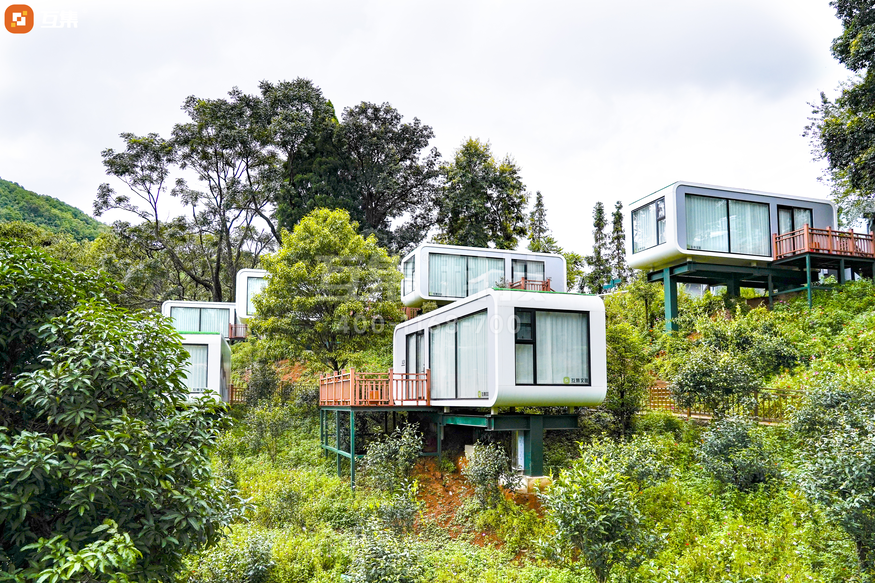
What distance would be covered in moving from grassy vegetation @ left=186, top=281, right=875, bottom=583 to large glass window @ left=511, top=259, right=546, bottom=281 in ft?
31.3

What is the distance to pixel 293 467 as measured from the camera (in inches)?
676

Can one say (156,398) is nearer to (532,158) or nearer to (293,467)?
(293,467)

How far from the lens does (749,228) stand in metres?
21.0

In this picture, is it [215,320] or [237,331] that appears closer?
[215,320]

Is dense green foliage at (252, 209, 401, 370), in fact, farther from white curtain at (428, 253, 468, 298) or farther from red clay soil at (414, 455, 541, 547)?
red clay soil at (414, 455, 541, 547)

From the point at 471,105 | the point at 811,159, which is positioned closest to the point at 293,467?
the point at 471,105

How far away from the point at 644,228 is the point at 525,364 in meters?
11.1

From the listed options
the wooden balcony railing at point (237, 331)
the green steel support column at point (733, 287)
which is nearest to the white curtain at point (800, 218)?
Result: the green steel support column at point (733, 287)

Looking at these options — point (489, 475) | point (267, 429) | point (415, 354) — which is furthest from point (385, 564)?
point (267, 429)

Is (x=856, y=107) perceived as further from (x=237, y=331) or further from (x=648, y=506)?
(x=237, y=331)

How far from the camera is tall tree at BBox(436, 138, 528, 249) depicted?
117 ft

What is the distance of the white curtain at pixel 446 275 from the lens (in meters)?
24.6

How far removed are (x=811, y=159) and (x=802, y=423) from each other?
26.4 metres

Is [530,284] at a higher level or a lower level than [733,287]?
higher
